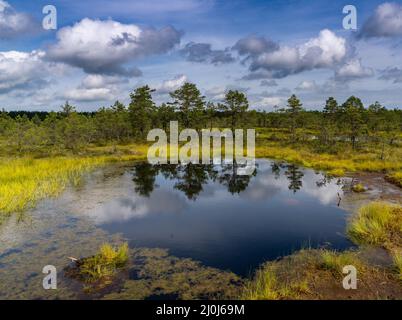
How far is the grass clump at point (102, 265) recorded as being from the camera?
12320mm

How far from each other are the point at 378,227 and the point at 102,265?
12.8 meters

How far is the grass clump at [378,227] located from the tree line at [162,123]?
3501 cm

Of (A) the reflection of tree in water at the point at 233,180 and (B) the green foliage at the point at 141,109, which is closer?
(A) the reflection of tree in water at the point at 233,180

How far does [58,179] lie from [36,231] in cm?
1212

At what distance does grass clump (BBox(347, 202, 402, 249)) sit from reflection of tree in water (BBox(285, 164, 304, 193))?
945 centimetres

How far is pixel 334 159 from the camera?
42.6m

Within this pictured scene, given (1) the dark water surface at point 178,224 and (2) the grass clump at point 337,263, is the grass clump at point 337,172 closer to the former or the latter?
(1) the dark water surface at point 178,224

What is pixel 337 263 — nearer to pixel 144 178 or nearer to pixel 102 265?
pixel 102 265

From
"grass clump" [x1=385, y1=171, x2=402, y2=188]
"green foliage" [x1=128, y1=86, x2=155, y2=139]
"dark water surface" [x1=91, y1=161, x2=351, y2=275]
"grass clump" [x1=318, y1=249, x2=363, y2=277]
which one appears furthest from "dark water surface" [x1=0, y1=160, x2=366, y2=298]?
"green foliage" [x1=128, y1=86, x2=155, y2=139]

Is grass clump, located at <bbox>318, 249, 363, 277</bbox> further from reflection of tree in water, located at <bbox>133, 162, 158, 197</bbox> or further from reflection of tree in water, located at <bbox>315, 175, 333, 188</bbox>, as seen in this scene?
reflection of tree in water, located at <bbox>315, 175, 333, 188</bbox>

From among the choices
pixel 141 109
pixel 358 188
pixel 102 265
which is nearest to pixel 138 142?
pixel 141 109

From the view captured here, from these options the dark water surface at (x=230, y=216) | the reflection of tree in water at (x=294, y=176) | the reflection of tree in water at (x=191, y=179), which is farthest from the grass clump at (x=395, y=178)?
the reflection of tree in water at (x=191, y=179)

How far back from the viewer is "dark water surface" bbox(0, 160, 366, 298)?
14.1 m
